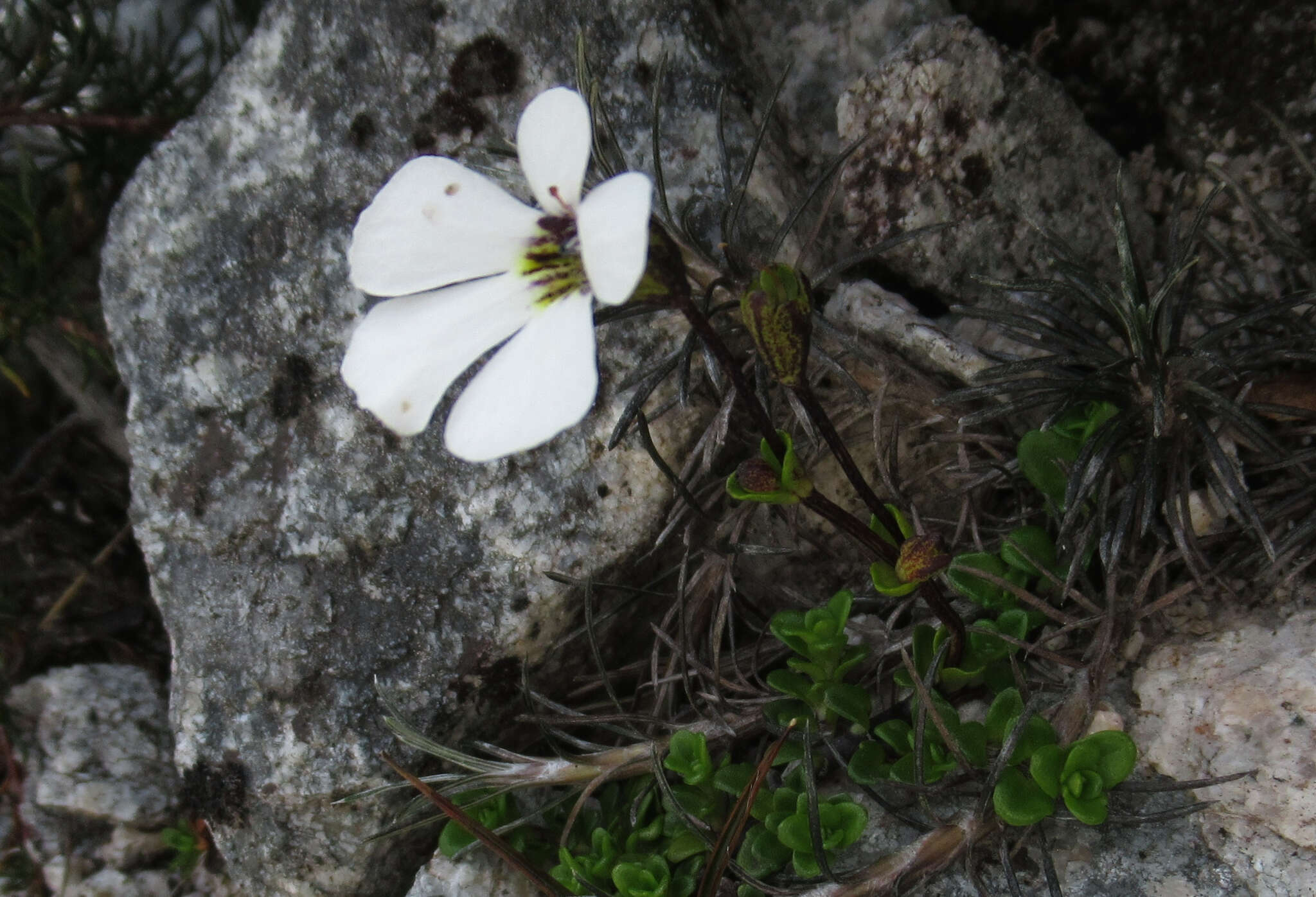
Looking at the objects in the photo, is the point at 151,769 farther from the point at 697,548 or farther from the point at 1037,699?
the point at 1037,699

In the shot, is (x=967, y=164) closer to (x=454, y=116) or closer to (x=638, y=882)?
(x=454, y=116)

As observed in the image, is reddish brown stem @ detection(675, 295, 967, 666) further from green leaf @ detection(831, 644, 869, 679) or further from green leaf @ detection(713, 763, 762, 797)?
green leaf @ detection(713, 763, 762, 797)

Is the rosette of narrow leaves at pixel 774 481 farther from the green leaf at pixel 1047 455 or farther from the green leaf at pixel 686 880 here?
the green leaf at pixel 686 880

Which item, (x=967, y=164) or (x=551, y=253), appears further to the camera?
(x=967, y=164)

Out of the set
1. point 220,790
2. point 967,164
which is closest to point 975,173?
point 967,164

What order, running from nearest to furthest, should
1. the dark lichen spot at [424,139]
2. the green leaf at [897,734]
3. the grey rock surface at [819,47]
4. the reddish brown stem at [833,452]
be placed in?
the reddish brown stem at [833,452]
the green leaf at [897,734]
the dark lichen spot at [424,139]
the grey rock surface at [819,47]

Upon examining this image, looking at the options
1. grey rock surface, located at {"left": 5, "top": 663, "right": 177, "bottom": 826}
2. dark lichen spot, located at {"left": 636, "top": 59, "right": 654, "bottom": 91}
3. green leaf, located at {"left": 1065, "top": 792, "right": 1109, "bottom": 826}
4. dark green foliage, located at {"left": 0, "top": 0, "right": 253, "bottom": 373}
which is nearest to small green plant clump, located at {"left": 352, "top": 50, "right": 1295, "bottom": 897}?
green leaf, located at {"left": 1065, "top": 792, "right": 1109, "bottom": 826}

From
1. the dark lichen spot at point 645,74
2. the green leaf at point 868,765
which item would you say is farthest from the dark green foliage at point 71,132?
the green leaf at point 868,765
